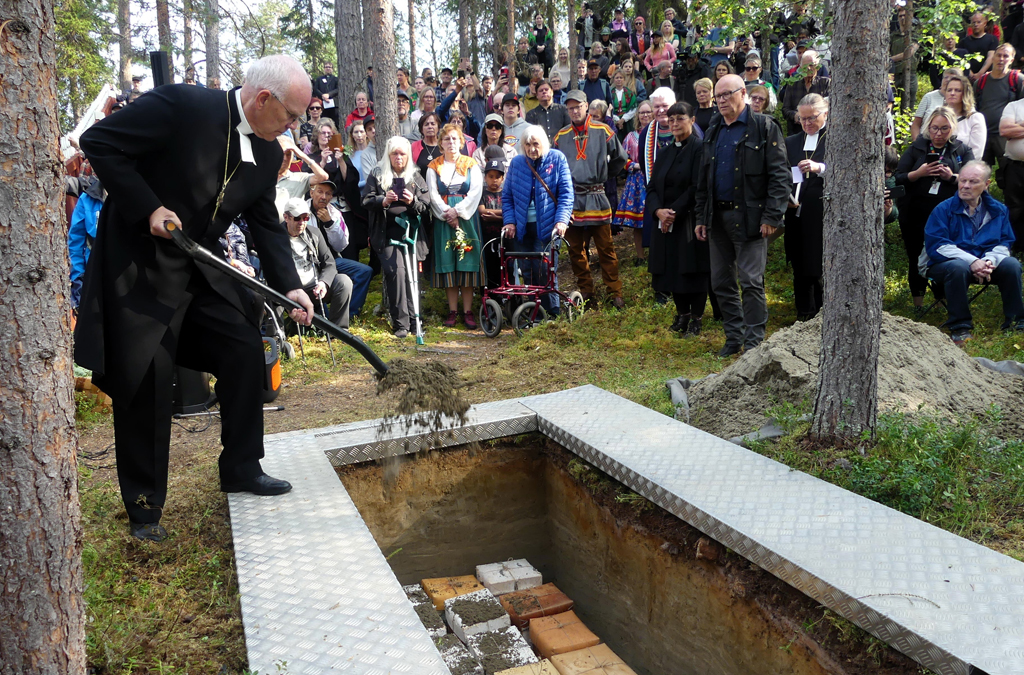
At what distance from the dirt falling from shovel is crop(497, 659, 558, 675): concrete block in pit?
122 centimetres

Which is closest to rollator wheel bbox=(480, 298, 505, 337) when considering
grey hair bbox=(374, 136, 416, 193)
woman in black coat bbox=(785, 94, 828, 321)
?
grey hair bbox=(374, 136, 416, 193)

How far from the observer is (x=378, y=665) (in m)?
2.31

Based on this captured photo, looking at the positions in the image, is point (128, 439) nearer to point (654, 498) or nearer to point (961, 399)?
point (654, 498)

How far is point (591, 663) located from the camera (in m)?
3.47

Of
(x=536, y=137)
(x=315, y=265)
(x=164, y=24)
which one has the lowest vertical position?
(x=315, y=265)

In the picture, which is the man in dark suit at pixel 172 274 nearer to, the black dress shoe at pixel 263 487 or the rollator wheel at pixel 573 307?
the black dress shoe at pixel 263 487

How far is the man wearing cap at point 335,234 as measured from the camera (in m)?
8.45

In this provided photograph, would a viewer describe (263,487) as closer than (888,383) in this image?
Yes

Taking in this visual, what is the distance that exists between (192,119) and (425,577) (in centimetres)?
278

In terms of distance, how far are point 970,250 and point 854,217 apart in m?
4.20

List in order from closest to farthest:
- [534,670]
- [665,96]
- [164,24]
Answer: [534,670] < [665,96] < [164,24]

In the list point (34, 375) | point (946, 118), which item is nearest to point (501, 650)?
point (34, 375)

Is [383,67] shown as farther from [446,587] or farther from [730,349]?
[446,587]

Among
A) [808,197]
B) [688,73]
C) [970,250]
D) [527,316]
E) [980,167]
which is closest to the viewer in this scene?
[980,167]
